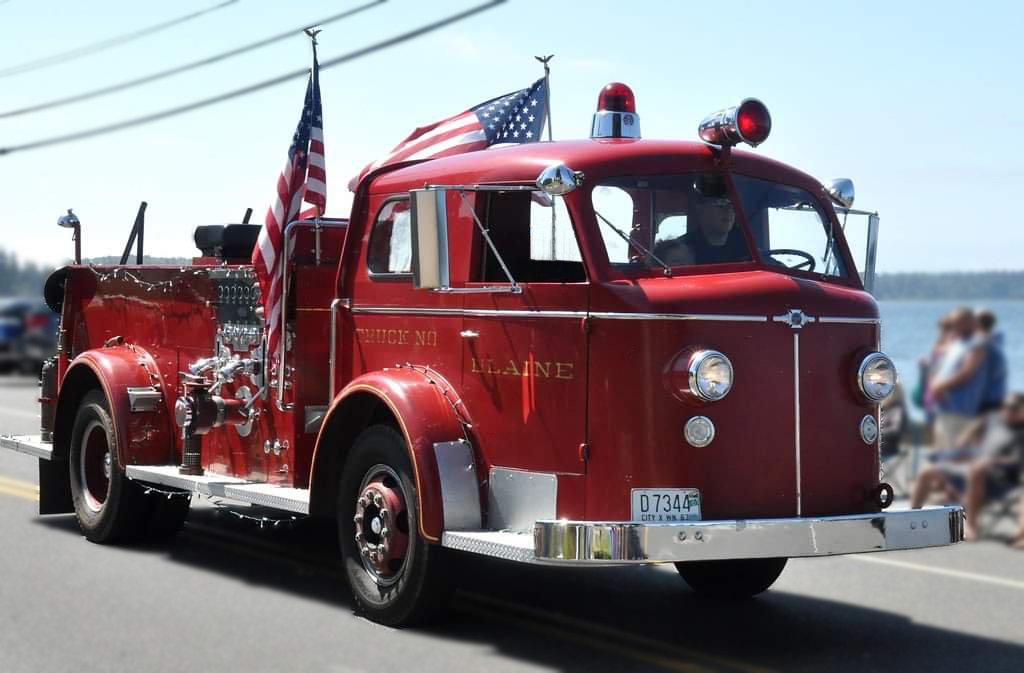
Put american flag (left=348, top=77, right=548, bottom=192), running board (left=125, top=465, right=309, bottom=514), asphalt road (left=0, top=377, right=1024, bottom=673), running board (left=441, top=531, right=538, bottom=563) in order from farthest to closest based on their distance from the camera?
american flag (left=348, top=77, right=548, bottom=192)
running board (left=125, top=465, right=309, bottom=514)
asphalt road (left=0, top=377, right=1024, bottom=673)
running board (left=441, top=531, right=538, bottom=563)

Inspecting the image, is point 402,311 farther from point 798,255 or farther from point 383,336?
point 798,255

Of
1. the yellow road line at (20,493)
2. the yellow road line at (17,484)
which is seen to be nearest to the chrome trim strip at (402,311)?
the yellow road line at (20,493)

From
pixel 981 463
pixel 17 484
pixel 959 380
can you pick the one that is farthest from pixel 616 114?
pixel 17 484

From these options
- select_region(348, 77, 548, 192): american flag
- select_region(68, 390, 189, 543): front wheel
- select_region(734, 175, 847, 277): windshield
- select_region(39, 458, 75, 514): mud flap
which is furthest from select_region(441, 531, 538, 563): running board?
select_region(39, 458, 75, 514): mud flap

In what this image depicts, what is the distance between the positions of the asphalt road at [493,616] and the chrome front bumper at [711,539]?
0.53m

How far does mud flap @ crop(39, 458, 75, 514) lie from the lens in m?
9.81

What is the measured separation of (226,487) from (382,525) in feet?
4.90

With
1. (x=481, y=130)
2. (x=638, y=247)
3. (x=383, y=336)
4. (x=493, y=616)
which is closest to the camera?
(x=638, y=247)

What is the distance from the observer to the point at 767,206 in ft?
22.5

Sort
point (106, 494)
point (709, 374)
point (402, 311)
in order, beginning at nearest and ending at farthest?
point (709, 374)
point (402, 311)
point (106, 494)

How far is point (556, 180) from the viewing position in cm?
602

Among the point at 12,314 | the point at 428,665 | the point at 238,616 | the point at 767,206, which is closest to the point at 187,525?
the point at 238,616

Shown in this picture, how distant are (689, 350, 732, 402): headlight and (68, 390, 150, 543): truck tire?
4374 millimetres

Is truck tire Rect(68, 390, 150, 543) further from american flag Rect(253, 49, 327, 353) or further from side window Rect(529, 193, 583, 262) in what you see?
side window Rect(529, 193, 583, 262)
